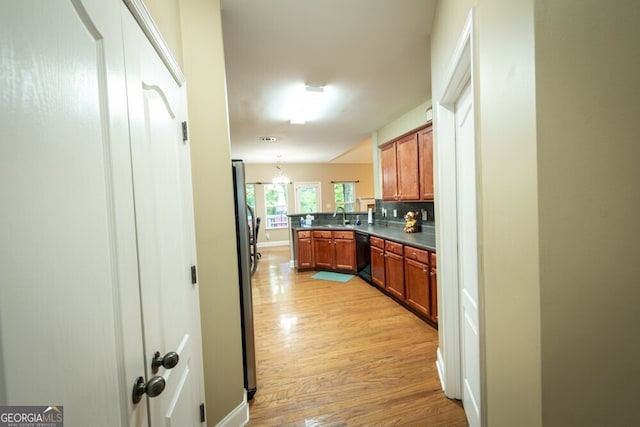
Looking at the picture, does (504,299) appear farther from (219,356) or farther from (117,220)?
(219,356)

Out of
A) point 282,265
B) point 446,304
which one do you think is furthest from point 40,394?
point 282,265

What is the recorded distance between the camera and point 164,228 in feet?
3.14

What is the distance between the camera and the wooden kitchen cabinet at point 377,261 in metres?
3.66

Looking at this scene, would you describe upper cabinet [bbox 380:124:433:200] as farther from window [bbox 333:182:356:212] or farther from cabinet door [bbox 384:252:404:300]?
window [bbox 333:182:356:212]

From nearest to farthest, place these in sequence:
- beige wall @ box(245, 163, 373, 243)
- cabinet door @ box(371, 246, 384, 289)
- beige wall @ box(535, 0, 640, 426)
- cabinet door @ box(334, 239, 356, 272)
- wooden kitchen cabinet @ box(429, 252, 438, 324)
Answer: beige wall @ box(535, 0, 640, 426)
wooden kitchen cabinet @ box(429, 252, 438, 324)
cabinet door @ box(371, 246, 384, 289)
cabinet door @ box(334, 239, 356, 272)
beige wall @ box(245, 163, 373, 243)

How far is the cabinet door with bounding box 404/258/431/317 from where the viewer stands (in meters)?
2.67

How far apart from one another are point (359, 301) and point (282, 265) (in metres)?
2.61

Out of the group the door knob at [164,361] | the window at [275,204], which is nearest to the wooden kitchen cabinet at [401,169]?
the door knob at [164,361]

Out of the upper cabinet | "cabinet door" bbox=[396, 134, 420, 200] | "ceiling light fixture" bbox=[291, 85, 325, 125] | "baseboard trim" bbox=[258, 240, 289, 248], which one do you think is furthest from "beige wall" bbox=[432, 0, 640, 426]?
"baseboard trim" bbox=[258, 240, 289, 248]

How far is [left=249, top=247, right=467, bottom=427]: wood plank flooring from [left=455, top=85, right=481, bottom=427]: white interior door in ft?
0.99

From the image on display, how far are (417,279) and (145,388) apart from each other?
8.86 ft

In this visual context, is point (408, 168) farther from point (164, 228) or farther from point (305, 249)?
point (164, 228)

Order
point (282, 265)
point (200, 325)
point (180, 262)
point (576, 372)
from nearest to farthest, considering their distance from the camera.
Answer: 1. point (576, 372)
2. point (180, 262)
3. point (200, 325)
4. point (282, 265)

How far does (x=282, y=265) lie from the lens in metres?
5.65
